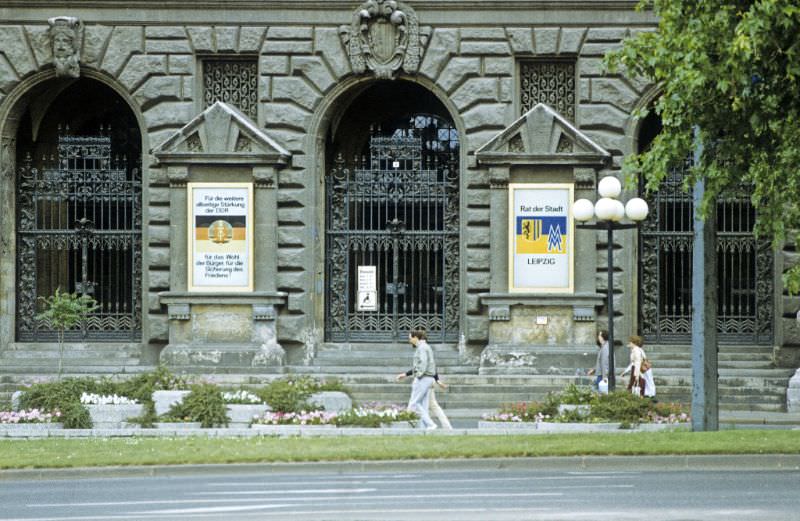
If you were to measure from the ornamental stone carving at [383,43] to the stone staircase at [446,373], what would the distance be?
5.50 metres

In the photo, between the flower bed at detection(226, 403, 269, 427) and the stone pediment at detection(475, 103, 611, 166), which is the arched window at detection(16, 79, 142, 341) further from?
the flower bed at detection(226, 403, 269, 427)

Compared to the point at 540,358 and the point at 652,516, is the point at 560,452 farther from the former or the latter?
the point at 540,358

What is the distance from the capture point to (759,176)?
22578 mm

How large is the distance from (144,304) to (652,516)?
65.4 ft

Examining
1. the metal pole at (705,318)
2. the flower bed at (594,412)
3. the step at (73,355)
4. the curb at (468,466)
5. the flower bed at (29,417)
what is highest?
the metal pole at (705,318)

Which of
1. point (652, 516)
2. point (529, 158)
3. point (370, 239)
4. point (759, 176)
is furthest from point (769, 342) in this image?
point (652, 516)

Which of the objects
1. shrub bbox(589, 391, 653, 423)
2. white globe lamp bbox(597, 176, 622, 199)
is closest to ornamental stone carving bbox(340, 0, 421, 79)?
white globe lamp bbox(597, 176, 622, 199)

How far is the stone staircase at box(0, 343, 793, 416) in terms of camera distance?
32.1 metres

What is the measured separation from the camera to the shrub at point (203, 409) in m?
26.7

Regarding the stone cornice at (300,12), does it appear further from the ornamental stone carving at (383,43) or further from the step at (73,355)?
the step at (73,355)

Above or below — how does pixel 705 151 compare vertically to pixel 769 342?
above

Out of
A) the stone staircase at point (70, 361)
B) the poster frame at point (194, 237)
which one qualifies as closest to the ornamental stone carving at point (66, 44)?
the poster frame at point (194, 237)

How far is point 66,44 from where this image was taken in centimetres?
3406

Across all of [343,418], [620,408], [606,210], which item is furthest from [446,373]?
[620,408]
